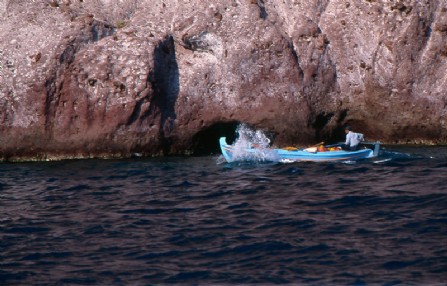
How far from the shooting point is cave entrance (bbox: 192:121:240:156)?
29.0 metres

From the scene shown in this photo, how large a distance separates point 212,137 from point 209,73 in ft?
9.42

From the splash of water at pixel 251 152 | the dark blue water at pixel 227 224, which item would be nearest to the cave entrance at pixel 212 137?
the splash of water at pixel 251 152

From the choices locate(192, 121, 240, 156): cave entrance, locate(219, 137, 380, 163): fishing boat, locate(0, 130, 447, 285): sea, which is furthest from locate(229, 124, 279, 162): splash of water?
locate(192, 121, 240, 156): cave entrance

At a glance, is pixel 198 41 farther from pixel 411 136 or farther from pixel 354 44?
pixel 411 136

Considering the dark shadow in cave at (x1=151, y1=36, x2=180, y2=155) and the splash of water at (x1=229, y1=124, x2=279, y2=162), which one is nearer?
the splash of water at (x1=229, y1=124, x2=279, y2=162)

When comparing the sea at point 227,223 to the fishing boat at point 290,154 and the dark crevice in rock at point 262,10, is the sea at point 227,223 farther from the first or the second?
the dark crevice in rock at point 262,10

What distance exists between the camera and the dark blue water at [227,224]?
13875 mm

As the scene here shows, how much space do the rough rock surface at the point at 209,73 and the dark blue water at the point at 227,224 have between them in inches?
117

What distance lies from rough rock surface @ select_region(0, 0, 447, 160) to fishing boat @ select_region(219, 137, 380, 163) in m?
2.88

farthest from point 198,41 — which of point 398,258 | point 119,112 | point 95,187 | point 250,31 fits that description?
point 398,258

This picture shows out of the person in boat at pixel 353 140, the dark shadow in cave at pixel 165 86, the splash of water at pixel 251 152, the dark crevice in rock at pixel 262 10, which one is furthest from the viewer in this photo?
the dark crevice in rock at pixel 262 10

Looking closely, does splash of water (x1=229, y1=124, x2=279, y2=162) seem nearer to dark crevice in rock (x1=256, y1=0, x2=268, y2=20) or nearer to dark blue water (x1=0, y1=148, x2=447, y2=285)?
dark blue water (x1=0, y1=148, x2=447, y2=285)

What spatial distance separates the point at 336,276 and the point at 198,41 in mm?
17724

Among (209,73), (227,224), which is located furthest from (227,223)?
(209,73)
